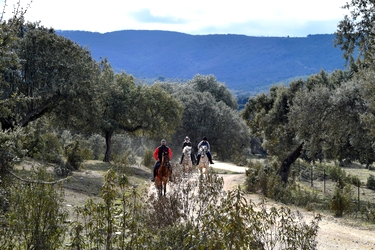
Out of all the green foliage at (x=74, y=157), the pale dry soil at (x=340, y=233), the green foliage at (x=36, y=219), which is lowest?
the pale dry soil at (x=340, y=233)

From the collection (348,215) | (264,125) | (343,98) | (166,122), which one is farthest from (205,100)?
(348,215)

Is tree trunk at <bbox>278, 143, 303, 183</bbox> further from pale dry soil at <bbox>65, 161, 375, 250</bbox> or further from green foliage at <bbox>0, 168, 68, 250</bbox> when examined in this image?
green foliage at <bbox>0, 168, 68, 250</bbox>

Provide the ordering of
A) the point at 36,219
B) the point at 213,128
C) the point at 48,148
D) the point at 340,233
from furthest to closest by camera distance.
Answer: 1. the point at 213,128
2. the point at 48,148
3. the point at 340,233
4. the point at 36,219

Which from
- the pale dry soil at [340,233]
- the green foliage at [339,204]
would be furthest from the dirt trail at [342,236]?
the green foliage at [339,204]

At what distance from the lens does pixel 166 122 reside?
Answer: 39281 millimetres

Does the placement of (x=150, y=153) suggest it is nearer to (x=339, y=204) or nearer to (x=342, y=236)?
(x=339, y=204)

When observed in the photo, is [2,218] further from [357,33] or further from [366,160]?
[366,160]

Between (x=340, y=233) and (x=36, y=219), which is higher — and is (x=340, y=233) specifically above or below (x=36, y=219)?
below

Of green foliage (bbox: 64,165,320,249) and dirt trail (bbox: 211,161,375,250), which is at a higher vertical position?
green foliage (bbox: 64,165,320,249)

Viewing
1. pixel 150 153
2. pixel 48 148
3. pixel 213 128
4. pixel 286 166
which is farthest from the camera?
pixel 213 128

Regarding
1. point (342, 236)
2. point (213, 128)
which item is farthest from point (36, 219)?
point (213, 128)

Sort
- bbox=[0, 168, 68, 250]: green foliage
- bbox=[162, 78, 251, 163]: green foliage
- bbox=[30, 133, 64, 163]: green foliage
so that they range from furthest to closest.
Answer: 1. bbox=[162, 78, 251, 163]: green foliage
2. bbox=[30, 133, 64, 163]: green foliage
3. bbox=[0, 168, 68, 250]: green foliage

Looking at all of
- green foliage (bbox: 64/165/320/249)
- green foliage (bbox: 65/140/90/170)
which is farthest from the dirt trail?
green foliage (bbox: 65/140/90/170)

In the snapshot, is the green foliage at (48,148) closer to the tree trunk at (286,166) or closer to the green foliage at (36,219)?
the tree trunk at (286,166)
